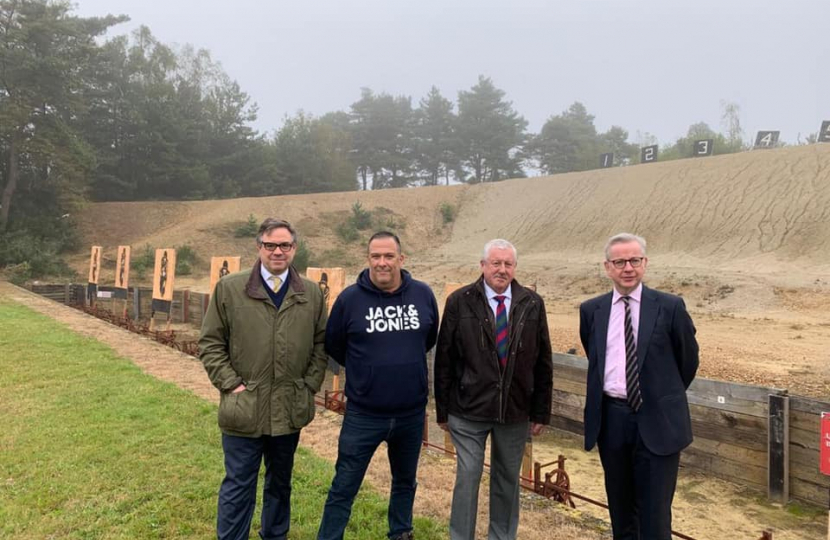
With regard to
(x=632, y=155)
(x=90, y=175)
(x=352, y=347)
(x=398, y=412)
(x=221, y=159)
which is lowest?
(x=398, y=412)

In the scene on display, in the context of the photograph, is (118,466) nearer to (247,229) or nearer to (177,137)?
(247,229)

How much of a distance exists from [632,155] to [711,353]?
4474cm

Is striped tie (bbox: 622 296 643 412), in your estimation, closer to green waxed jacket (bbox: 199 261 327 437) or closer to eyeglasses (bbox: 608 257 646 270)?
eyeglasses (bbox: 608 257 646 270)

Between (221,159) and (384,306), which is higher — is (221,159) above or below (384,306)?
above

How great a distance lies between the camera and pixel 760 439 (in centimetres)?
464

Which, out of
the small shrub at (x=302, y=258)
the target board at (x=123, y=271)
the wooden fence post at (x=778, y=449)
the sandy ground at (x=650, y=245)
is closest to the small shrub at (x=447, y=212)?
the sandy ground at (x=650, y=245)

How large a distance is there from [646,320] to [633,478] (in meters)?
0.73

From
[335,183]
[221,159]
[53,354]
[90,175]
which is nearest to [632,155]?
[335,183]

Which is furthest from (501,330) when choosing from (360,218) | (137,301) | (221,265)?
(360,218)

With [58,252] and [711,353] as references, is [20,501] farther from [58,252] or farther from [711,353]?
[58,252]

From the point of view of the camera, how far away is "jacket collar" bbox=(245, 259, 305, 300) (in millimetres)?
2490

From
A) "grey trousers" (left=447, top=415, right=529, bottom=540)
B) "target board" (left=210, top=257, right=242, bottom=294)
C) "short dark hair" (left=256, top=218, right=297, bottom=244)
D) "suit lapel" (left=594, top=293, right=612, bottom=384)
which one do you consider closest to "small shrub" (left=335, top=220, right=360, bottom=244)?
"target board" (left=210, top=257, right=242, bottom=294)

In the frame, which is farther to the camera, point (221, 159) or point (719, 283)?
point (221, 159)

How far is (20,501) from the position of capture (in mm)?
3131
